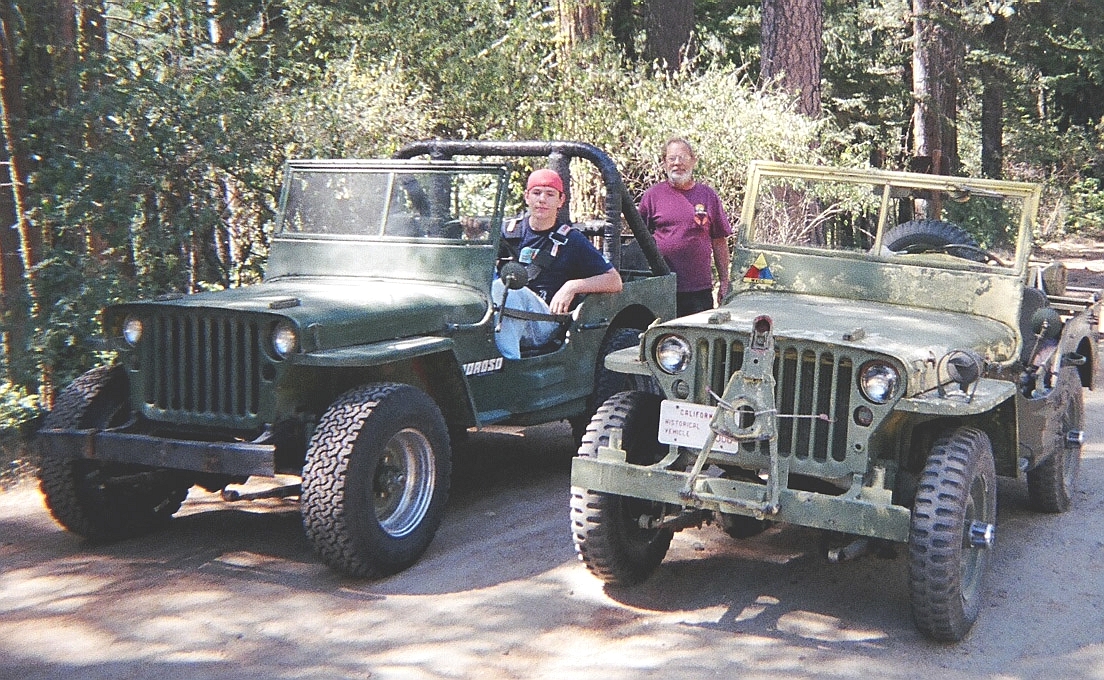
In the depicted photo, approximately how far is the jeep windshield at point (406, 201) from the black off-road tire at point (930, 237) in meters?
2.15

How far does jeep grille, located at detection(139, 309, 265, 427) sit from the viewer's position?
5.41 meters

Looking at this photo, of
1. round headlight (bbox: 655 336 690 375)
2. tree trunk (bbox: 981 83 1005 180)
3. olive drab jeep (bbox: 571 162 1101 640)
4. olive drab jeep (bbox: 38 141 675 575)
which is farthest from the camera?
tree trunk (bbox: 981 83 1005 180)

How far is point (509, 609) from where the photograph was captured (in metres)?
5.03

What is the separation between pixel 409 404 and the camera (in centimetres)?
547

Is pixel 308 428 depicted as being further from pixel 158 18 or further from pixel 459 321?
pixel 158 18

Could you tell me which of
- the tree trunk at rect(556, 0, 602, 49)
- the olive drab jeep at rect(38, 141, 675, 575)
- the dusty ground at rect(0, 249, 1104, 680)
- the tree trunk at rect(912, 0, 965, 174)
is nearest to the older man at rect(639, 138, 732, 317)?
the olive drab jeep at rect(38, 141, 675, 575)

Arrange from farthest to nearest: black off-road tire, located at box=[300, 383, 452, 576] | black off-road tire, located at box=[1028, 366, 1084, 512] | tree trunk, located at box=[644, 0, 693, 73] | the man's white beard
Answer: tree trunk, located at box=[644, 0, 693, 73] → the man's white beard → black off-road tire, located at box=[1028, 366, 1084, 512] → black off-road tire, located at box=[300, 383, 452, 576]

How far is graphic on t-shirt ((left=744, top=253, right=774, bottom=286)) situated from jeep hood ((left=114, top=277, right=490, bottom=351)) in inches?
56.7

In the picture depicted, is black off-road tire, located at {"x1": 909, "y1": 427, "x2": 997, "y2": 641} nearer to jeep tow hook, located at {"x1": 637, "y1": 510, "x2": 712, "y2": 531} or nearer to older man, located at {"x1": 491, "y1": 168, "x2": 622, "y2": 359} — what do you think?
jeep tow hook, located at {"x1": 637, "y1": 510, "x2": 712, "y2": 531}

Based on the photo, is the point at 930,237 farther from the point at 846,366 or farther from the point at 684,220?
the point at 684,220

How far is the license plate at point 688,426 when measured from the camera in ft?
15.5

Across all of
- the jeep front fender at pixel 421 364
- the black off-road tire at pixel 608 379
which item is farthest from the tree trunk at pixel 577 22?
the jeep front fender at pixel 421 364

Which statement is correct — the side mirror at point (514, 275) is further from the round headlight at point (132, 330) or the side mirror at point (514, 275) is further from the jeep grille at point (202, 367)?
the round headlight at point (132, 330)

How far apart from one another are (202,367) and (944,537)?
11.1 ft
